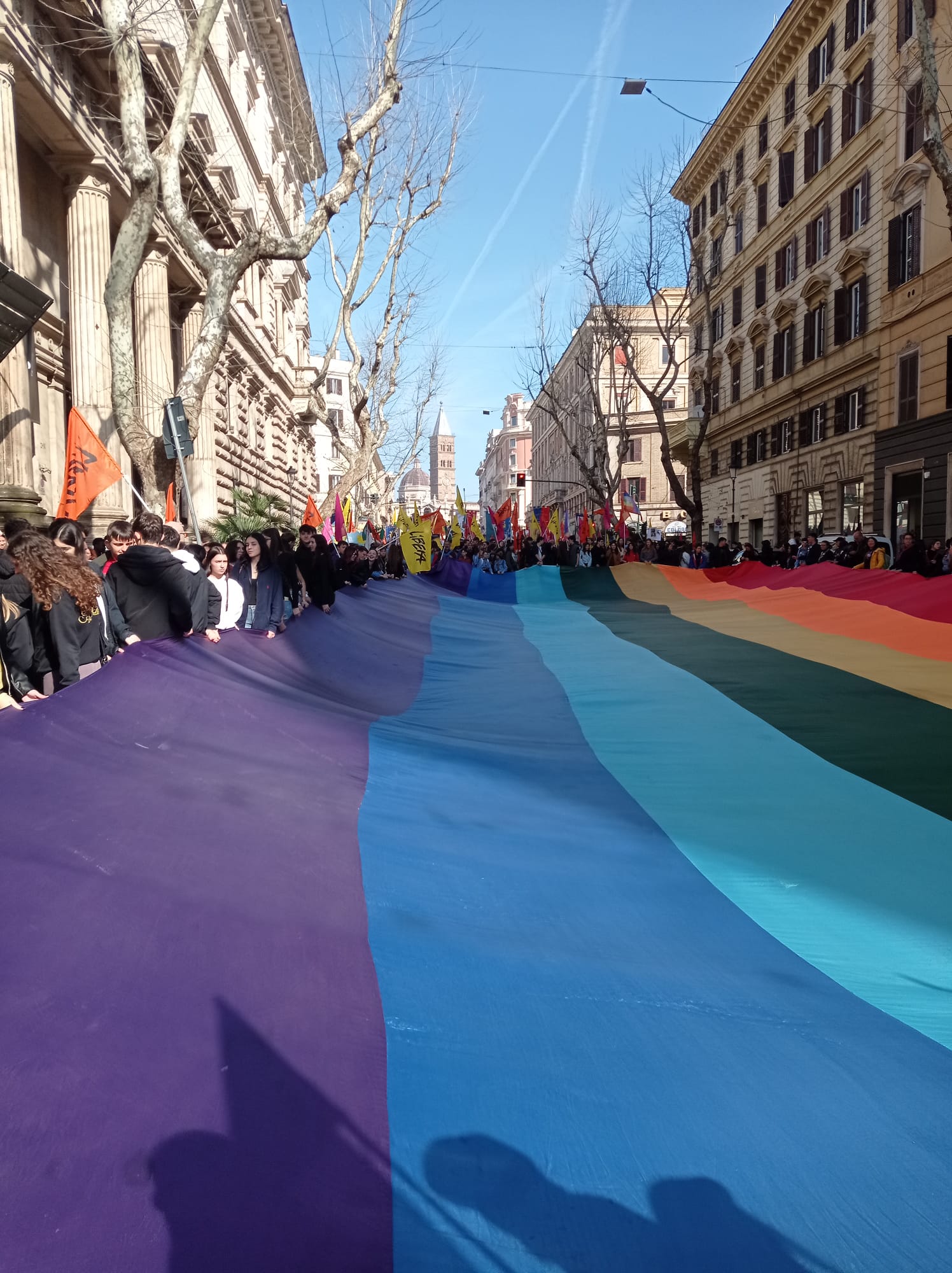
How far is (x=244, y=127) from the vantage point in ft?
95.5

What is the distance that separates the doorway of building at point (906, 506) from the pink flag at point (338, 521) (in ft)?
48.0

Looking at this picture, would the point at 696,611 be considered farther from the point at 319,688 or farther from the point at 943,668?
the point at 319,688

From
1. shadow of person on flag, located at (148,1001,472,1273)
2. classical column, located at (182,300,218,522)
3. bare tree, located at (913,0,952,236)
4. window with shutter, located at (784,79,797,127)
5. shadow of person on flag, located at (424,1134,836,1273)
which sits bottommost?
shadow of person on flag, located at (424,1134,836,1273)

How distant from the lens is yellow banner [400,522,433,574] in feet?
62.6

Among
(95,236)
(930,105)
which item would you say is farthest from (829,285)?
(95,236)

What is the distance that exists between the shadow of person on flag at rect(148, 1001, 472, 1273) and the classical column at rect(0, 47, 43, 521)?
32.8 ft

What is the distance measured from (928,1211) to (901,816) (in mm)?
2824

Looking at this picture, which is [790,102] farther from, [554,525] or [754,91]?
[554,525]

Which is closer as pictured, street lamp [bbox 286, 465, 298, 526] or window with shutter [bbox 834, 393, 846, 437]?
window with shutter [bbox 834, 393, 846, 437]

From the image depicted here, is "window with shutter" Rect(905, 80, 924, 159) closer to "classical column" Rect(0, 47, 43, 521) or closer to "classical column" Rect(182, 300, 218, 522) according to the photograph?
"classical column" Rect(182, 300, 218, 522)

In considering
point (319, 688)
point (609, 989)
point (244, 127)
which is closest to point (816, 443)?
point (244, 127)

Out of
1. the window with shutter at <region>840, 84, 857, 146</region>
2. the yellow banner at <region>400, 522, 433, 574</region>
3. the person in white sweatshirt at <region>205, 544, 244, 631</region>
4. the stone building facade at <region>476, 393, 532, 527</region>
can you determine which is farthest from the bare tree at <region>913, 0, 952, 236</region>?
the stone building facade at <region>476, 393, 532, 527</region>

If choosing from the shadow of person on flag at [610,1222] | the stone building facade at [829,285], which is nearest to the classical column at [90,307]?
the shadow of person on flag at [610,1222]

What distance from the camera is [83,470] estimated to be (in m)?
9.60
